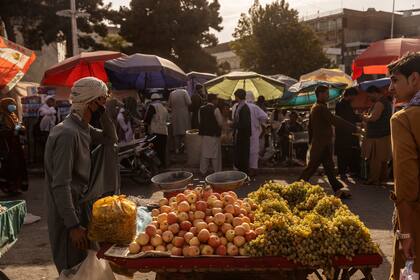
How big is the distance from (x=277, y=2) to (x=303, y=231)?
114ft

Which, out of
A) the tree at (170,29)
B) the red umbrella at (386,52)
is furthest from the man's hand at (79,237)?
the tree at (170,29)

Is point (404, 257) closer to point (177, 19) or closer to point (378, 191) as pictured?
point (378, 191)

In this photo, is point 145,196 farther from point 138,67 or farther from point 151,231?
point 151,231

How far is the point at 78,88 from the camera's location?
10.5 ft

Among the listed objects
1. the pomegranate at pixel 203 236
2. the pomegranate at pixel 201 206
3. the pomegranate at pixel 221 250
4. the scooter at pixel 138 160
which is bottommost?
the scooter at pixel 138 160

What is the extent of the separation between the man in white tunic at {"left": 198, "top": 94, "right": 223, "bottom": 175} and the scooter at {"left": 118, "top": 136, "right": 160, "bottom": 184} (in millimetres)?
1084

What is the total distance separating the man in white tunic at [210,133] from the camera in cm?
964

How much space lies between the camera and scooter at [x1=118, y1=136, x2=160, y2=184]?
29.6ft

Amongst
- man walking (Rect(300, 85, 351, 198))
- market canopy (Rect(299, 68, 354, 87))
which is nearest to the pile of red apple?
man walking (Rect(300, 85, 351, 198))

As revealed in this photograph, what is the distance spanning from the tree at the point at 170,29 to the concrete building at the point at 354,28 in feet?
69.1

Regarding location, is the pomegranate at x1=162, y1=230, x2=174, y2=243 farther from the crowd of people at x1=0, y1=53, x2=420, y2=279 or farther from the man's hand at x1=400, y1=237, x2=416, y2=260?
the man's hand at x1=400, y1=237, x2=416, y2=260

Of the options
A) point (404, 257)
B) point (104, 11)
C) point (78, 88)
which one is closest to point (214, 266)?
point (404, 257)

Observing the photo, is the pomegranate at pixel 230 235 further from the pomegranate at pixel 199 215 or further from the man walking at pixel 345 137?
the man walking at pixel 345 137

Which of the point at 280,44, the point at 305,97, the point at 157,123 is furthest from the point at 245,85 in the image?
the point at 280,44
